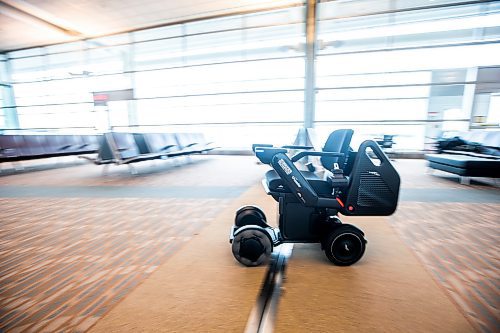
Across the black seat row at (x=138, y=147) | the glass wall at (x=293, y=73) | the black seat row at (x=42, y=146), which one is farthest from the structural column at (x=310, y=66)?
the black seat row at (x=42, y=146)

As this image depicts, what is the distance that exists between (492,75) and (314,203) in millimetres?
9691

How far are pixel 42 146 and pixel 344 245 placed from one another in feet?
24.5

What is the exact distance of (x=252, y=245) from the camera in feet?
4.59

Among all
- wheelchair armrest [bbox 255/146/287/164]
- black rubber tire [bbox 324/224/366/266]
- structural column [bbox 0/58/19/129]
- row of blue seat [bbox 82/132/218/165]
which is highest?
structural column [bbox 0/58/19/129]

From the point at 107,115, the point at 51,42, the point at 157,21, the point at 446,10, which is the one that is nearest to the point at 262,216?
the point at 446,10

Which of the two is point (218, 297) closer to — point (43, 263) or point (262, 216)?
point (262, 216)

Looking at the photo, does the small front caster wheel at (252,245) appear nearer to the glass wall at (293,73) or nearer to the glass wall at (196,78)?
the glass wall at (293,73)

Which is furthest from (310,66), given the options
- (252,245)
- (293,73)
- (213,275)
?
(213,275)

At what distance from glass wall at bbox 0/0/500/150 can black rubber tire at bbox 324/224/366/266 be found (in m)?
5.31

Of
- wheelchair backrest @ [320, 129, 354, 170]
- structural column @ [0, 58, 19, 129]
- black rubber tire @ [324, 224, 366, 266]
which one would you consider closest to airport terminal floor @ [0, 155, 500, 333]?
black rubber tire @ [324, 224, 366, 266]

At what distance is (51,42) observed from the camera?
11.7 m

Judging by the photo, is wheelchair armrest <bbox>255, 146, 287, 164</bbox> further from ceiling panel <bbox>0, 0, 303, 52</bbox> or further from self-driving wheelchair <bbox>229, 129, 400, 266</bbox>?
ceiling panel <bbox>0, 0, 303, 52</bbox>

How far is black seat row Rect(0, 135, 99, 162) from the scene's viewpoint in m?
5.05

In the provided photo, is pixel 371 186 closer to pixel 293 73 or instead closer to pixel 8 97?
pixel 293 73
